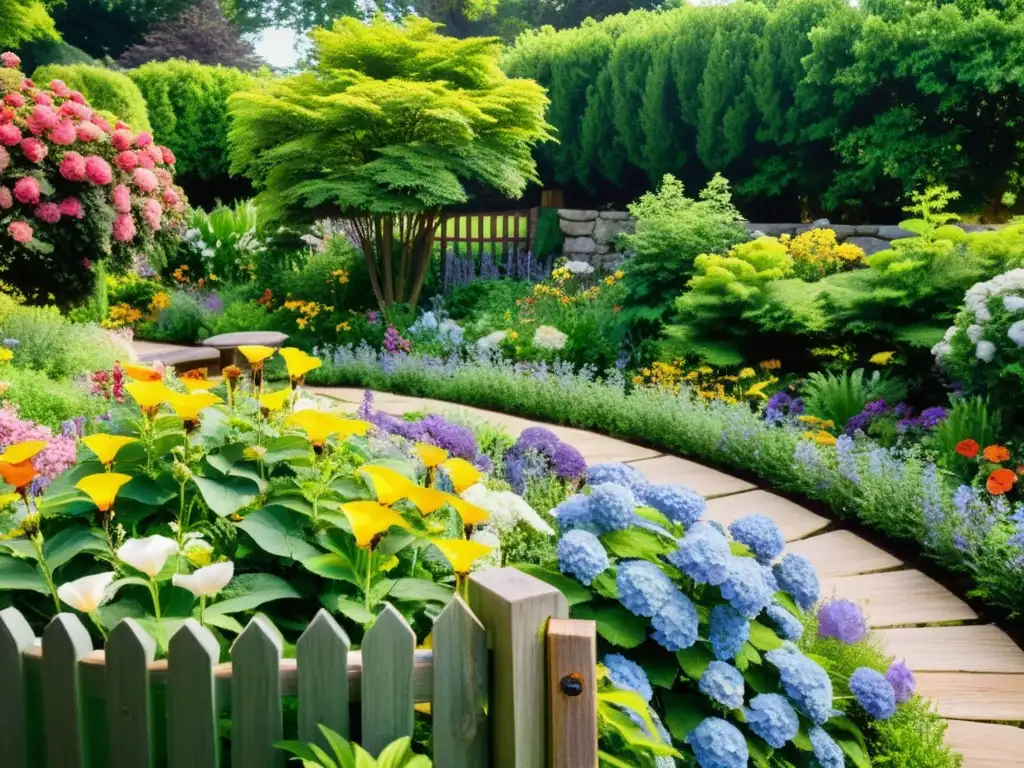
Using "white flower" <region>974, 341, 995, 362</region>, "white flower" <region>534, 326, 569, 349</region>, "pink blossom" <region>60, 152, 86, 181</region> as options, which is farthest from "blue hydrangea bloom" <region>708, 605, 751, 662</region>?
"pink blossom" <region>60, 152, 86, 181</region>

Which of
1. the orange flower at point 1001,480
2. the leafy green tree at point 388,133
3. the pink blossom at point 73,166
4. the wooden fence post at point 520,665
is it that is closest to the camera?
the wooden fence post at point 520,665

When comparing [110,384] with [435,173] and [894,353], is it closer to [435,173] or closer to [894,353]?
[894,353]

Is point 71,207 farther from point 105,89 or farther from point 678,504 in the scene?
point 105,89

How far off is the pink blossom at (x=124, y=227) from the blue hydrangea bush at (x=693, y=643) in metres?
5.97

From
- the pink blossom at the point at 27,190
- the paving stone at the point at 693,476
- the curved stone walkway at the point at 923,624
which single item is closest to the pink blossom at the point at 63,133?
the pink blossom at the point at 27,190

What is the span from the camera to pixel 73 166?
6.73m

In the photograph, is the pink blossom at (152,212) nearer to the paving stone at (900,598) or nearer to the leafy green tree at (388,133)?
the leafy green tree at (388,133)

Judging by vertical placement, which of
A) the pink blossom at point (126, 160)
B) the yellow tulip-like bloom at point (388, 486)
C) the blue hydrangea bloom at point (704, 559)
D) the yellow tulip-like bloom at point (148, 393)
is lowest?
the blue hydrangea bloom at point (704, 559)

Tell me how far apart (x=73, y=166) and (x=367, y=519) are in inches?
241

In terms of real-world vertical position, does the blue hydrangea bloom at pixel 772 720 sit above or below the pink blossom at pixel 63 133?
below

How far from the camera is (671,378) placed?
647 centimetres

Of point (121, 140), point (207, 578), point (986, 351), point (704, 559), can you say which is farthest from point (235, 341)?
point (207, 578)

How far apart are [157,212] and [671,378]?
408 centimetres

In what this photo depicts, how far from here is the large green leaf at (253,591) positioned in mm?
1723
